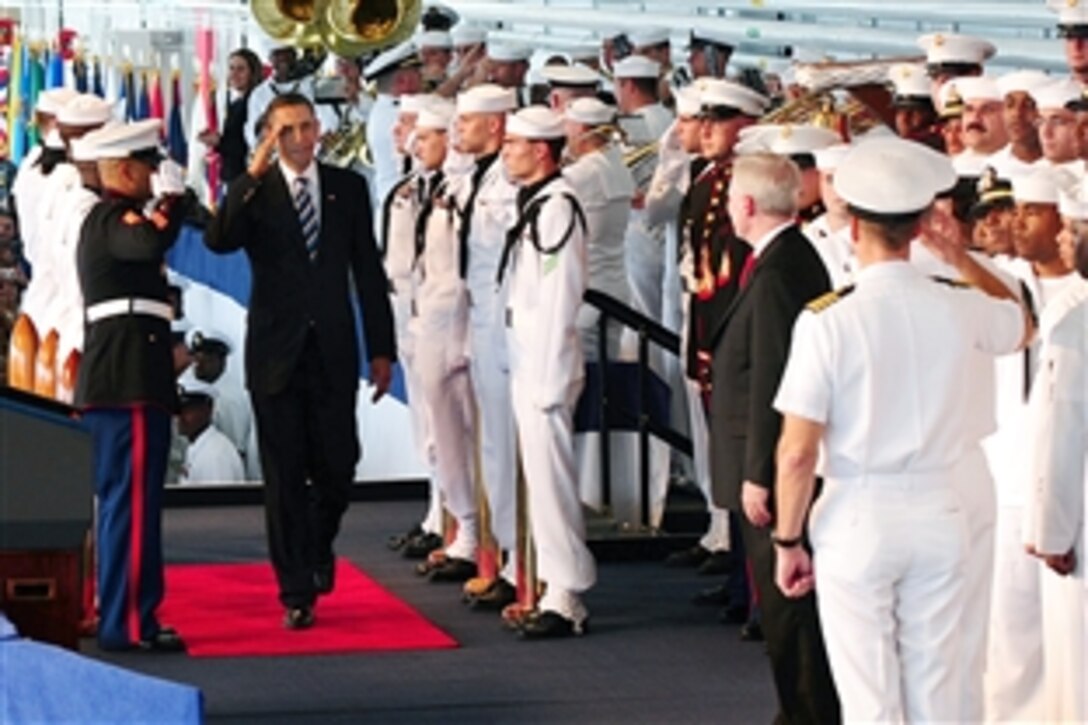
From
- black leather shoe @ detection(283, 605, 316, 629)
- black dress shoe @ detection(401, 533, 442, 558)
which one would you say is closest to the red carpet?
black leather shoe @ detection(283, 605, 316, 629)

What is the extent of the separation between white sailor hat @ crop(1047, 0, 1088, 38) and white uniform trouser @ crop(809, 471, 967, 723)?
347 cm

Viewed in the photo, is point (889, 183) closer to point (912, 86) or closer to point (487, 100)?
point (912, 86)

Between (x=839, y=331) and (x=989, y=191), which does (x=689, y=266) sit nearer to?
(x=989, y=191)

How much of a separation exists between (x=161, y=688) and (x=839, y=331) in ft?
6.19

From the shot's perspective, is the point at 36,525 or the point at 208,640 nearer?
the point at 36,525

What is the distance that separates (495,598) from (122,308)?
1.76 metres

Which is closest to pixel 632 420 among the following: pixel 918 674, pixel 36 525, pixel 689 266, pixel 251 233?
pixel 689 266

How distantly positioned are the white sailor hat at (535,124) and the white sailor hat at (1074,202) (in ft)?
8.41

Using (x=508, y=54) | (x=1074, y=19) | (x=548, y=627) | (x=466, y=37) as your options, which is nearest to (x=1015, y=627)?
(x=548, y=627)

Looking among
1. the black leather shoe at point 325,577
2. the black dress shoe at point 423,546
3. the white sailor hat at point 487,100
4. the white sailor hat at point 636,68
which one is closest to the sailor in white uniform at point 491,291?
the white sailor hat at point 487,100

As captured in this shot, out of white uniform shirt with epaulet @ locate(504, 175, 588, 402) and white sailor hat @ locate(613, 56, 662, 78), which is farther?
white sailor hat @ locate(613, 56, 662, 78)

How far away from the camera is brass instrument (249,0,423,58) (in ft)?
42.7

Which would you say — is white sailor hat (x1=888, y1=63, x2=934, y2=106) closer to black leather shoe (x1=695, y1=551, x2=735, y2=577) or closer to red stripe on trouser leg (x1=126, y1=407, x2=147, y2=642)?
black leather shoe (x1=695, y1=551, x2=735, y2=577)

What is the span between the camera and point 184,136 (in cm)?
1371
